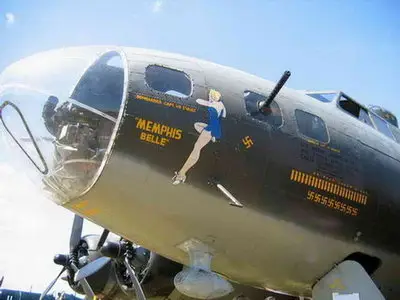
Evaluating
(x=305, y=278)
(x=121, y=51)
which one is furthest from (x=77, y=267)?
(x=121, y=51)

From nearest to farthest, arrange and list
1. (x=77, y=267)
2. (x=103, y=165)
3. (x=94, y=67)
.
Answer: (x=103, y=165) < (x=94, y=67) < (x=77, y=267)

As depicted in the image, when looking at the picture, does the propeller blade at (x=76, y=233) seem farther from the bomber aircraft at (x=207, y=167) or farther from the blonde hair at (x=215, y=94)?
the blonde hair at (x=215, y=94)

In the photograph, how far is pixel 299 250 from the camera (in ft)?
20.7

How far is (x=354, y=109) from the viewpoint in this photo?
8.27m

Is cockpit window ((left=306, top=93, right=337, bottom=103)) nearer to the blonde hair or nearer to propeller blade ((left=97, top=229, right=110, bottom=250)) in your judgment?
the blonde hair

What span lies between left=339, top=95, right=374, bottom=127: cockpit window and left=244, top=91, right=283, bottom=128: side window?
2.26m

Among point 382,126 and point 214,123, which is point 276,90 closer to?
point 214,123

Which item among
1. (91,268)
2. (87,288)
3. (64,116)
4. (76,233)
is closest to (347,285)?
(64,116)

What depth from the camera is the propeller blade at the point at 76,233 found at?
11.3m

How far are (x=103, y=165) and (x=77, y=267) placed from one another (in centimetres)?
668

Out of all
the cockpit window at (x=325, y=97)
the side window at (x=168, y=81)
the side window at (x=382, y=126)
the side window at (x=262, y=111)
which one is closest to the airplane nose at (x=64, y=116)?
the side window at (x=168, y=81)

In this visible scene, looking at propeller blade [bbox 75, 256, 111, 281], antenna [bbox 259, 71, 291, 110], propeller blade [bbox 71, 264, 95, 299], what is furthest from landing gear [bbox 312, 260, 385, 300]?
propeller blade [bbox 71, 264, 95, 299]

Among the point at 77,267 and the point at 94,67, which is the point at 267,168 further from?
the point at 77,267

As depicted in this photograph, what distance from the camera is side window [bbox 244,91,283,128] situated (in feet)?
19.8
